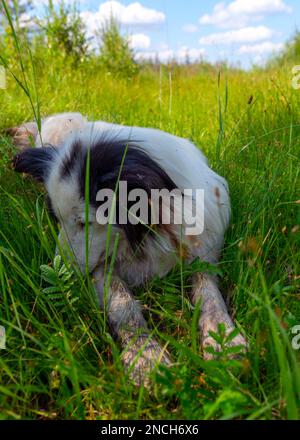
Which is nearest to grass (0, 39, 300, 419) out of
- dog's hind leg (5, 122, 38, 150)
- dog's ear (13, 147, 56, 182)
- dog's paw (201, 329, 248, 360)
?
dog's paw (201, 329, 248, 360)

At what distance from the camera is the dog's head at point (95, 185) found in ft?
5.49

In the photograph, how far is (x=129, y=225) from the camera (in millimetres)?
1696

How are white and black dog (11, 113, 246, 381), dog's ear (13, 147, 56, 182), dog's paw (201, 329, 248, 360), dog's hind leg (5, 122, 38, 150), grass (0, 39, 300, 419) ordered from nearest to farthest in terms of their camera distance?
grass (0, 39, 300, 419)
dog's paw (201, 329, 248, 360)
white and black dog (11, 113, 246, 381)
dog's ear (13, 147, 56, 182)
dog's hind leg (5, 122, 38, 150)

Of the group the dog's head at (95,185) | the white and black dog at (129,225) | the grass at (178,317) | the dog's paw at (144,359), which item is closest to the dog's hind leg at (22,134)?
the grass at (178,317)

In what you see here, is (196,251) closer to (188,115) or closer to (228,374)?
(228,374)

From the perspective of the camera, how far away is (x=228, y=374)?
1.17 m

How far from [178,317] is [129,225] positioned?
1.32 ft

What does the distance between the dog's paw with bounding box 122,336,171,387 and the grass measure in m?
0.04

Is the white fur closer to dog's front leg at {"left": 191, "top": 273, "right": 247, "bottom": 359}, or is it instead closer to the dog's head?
the dog's head

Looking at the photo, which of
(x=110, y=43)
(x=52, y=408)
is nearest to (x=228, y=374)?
(x=52, y=408)

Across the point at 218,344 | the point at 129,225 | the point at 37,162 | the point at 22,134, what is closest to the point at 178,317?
the point at 218,344

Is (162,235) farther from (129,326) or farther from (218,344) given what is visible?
(218,344)

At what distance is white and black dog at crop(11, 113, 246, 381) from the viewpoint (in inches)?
64.8

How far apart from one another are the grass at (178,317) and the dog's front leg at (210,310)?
1.7 inches
